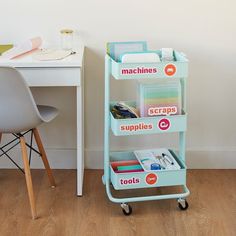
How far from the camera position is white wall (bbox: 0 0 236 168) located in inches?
115

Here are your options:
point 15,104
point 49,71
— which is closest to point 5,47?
point 49,71

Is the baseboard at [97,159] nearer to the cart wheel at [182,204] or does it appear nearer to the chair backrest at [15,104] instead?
the cart wheel at [182,204]

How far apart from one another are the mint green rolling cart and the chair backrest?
43 centimetres

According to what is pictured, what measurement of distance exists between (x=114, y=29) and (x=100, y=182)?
97cm

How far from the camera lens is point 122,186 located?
261 centimetres

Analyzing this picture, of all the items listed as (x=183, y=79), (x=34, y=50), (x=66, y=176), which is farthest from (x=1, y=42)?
(x=183, y=79)

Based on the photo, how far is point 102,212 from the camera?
2.63 meters

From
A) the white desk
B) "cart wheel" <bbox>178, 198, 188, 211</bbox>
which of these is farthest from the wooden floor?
the white desk

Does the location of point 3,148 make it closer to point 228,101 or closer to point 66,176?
point 66,176

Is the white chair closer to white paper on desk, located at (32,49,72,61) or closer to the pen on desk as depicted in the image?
white paper on desk, located at (32,49,72,61)

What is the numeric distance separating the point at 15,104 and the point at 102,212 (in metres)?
0.77

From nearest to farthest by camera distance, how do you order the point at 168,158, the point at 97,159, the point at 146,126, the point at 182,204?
the point at 146,126 < the point at 182,204 < the point at 168,158 < the point at 97,159

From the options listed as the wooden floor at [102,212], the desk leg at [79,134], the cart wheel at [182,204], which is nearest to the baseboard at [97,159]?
the wooden floor at [102,212]

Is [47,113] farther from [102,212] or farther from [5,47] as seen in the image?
[102,212]
